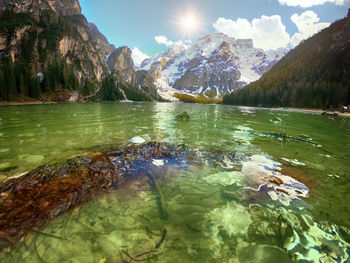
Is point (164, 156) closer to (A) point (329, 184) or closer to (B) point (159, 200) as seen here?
(B) point (159, 200)

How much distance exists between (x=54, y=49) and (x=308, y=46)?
256 m

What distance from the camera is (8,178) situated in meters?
5.36

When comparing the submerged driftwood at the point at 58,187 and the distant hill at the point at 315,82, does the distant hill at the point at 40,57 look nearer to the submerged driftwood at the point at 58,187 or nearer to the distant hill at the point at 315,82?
the submerged driftwood at the point at 58,187

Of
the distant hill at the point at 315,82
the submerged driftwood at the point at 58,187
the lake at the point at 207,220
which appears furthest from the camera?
the distant hill at the point at 315,82

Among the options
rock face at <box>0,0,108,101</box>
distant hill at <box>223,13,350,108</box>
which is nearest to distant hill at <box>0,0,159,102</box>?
rock face at <box>0,0,108,101</box>

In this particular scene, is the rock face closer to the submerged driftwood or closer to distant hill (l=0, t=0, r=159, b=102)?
distant hill (l=0, t=0, r=159, b=102)

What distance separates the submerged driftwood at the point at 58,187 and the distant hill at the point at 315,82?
4662 inches

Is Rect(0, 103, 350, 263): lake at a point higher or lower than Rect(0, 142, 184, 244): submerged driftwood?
lower

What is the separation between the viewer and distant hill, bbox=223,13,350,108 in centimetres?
9081

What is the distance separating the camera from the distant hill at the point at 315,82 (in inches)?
3575

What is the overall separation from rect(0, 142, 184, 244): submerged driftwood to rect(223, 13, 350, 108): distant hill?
118408mm

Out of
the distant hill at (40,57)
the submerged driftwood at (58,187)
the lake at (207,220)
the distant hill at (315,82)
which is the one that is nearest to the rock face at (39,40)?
the distant hill at (40,57)

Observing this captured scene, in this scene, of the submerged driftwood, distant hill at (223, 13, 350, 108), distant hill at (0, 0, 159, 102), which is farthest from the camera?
distant hill at (223, 13, 350, 108)

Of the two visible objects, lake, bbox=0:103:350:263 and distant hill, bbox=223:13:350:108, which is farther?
distant hill, bbox=223:13:350:108
